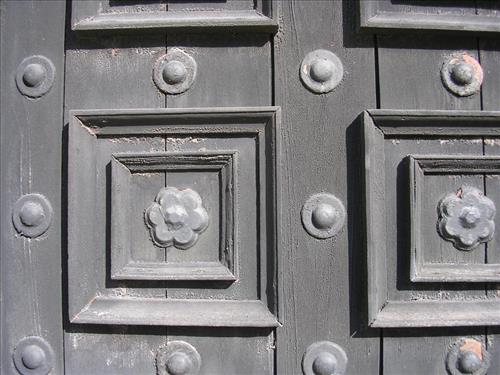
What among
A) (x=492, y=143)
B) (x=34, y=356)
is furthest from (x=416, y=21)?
(x=34, y=356)

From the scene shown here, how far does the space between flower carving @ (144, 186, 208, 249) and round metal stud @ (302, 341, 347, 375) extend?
0.25m

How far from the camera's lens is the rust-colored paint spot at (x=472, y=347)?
2.35 feet

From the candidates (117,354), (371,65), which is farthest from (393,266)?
(117,354)

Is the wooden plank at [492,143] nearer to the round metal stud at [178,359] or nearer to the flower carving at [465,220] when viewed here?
the flower carving at [465,220]

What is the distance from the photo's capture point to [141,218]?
28.6 inches

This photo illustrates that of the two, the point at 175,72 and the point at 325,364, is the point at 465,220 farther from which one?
the point at 175,72

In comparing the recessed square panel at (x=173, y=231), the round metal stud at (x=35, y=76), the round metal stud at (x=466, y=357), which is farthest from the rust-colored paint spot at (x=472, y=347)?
the round metal stud at (x=35, y=76)

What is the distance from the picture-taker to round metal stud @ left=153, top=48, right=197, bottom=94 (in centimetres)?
72

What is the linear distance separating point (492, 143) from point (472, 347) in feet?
1.03

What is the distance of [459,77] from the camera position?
72cm

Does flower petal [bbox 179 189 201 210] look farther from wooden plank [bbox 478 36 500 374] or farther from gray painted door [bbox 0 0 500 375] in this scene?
wooden plank [bbox 478 36 500 374]

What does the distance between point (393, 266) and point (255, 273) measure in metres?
0.21

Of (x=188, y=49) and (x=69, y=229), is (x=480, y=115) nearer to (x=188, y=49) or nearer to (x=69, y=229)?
(x=188, y=49)

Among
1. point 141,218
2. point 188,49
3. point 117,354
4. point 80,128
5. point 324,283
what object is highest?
point 188,49
